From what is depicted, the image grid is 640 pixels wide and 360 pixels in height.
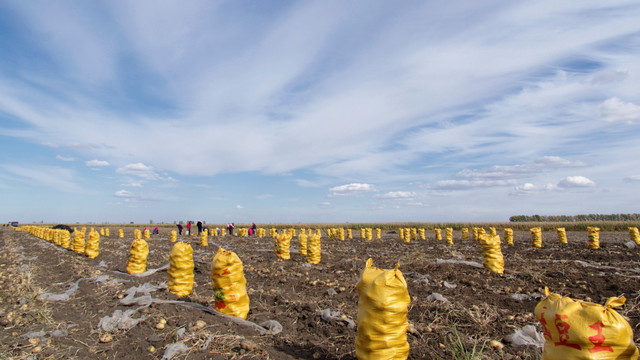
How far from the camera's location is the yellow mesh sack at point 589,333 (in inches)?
97.0

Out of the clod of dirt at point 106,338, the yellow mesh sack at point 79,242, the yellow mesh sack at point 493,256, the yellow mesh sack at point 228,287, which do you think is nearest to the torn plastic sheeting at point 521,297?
the yellow mesh sack at point 493,256

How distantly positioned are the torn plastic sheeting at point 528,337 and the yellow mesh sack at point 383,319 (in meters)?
1.81

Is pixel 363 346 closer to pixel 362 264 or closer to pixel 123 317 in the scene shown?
pixel 123 317

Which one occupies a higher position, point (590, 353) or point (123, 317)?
point (590, 353)

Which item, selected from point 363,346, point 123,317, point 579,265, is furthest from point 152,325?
point 579,265

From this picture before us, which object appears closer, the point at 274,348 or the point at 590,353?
the point at 590,353

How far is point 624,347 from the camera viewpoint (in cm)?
250

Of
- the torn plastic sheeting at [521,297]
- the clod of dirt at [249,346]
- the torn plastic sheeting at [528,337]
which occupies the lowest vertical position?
the torn plastic sheeting at [521,297]

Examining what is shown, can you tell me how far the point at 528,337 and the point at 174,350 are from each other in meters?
4.32

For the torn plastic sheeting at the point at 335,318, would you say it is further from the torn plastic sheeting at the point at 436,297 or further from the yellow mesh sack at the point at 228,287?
the torn plastic sheeting at the point at 436,297

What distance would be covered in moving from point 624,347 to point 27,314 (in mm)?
7972

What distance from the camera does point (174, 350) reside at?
3.99 m

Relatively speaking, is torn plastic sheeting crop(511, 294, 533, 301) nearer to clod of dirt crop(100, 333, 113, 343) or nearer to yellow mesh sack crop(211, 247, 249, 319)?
yellow mesh sack crop(211, 247, 249, 319)

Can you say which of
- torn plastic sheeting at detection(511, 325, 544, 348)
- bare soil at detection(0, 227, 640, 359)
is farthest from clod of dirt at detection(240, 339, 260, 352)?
torn plastic sheeting at detection(511, 325, 544, 348)
